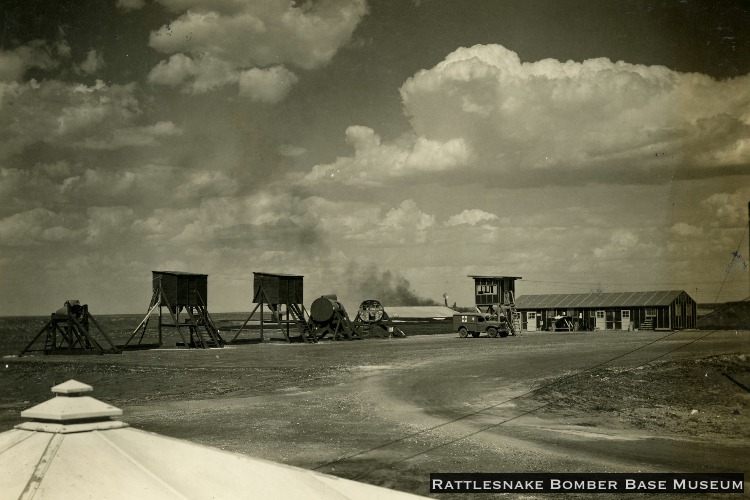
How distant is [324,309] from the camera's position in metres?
52.5

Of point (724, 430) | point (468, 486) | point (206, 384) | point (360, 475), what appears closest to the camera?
point (468, 486)

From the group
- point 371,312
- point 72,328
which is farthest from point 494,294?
point 72,328

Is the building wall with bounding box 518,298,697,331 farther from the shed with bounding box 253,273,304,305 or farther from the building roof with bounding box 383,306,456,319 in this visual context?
the shed with bounding box 253,273,304,305

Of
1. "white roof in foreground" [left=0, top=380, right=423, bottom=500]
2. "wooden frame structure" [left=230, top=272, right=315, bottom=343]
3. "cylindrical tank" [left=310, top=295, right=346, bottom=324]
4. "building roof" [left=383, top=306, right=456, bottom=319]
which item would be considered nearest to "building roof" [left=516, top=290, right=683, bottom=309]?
"building roof" [left=383, top=306, right=456, bottom=319]

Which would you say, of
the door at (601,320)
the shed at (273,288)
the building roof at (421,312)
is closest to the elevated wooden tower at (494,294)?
the door at (601,320)

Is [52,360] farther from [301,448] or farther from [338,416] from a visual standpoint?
[301,448]

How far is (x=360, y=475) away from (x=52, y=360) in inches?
1078

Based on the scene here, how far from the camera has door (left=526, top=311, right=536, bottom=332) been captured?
73.2 m

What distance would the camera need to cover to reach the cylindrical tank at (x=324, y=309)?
172 feet

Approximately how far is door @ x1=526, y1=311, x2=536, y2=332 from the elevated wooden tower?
15.2 meters

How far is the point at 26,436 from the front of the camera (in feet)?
9.77

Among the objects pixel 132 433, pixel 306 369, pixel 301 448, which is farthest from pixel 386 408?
pixel 132 433

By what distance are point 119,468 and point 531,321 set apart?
72.8 metres

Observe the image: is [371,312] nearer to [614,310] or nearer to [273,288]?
[273,288]
